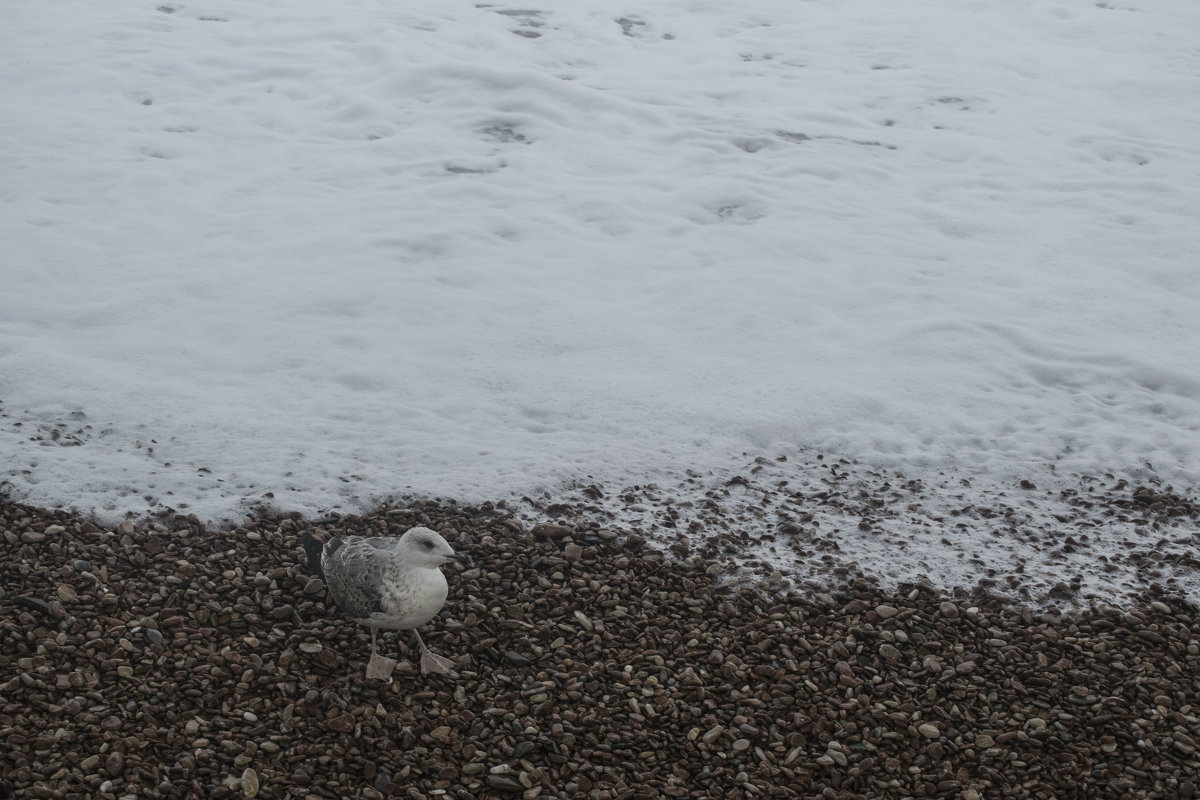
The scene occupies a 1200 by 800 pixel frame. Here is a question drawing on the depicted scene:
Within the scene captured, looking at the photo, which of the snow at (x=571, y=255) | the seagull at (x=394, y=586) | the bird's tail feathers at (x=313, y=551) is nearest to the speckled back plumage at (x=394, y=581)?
the seagull at (x=394, y=586)

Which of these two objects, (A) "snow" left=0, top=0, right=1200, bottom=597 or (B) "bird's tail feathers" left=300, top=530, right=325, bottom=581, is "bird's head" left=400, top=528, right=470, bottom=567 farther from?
(A) "snow" left=0, top=0, right=1200, bottom=597

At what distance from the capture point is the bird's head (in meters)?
3.72

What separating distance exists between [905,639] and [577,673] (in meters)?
1.28

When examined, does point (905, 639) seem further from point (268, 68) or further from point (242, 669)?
point (268, 68)

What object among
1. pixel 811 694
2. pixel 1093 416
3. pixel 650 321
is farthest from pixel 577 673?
pixel 1093 416

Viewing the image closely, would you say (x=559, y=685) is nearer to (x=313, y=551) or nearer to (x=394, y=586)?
(x=394, y=586)

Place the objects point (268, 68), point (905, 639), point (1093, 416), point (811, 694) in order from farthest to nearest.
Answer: point (268, 68), point (1093, 416), point (905, 639), point (811, 694)

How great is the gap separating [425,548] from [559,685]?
2.23 feet

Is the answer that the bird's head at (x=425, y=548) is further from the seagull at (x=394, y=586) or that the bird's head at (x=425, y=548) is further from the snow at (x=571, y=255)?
the snow at (x=571, y=255)

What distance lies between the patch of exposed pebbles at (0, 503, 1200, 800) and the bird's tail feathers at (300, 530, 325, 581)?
69 millimetres

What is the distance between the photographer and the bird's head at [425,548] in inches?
146

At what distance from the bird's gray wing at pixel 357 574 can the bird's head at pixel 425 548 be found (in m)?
0.08

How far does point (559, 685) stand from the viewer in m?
3.69

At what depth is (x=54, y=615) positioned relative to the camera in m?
3.77
